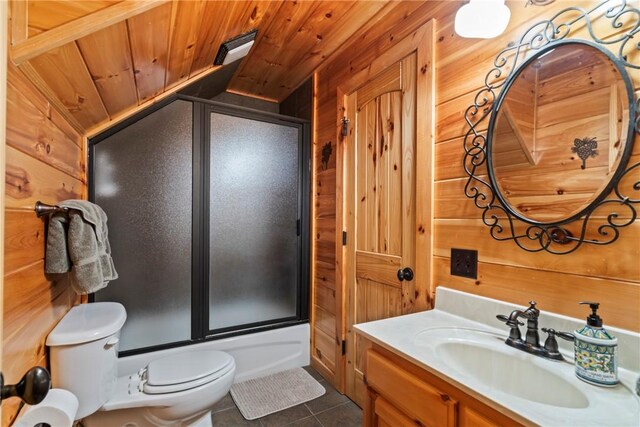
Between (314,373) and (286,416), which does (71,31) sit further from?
(314,373)

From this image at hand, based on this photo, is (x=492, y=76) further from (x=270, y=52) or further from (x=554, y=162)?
(x=270, y=52)

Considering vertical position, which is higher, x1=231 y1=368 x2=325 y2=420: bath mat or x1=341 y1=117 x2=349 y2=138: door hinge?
x1=341 y1=117 x2=349 y2=138: door hinge

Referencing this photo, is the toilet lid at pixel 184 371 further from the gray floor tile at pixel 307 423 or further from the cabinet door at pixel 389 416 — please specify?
the cabinet door at pixel 389 416

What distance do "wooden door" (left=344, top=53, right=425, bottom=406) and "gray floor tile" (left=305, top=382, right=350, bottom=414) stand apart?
79 millimetres

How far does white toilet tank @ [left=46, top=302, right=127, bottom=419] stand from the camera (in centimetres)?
123

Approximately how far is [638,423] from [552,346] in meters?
0.31

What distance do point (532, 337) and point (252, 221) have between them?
5.81 feet

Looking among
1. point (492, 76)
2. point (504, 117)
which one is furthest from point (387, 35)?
point (504, 117)

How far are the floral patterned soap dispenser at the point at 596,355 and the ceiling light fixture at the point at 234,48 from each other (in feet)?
6.75

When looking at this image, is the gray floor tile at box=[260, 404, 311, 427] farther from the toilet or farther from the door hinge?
the door hinge

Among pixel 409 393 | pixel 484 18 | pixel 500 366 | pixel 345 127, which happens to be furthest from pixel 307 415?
pixel 484 18

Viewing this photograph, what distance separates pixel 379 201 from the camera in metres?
1.80

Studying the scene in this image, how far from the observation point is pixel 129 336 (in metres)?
1.85

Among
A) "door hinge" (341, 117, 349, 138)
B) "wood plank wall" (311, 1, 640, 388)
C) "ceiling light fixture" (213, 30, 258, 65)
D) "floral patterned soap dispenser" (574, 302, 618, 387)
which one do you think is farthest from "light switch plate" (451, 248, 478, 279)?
"ceiling light fixture" (213, 30, 258, 65)
